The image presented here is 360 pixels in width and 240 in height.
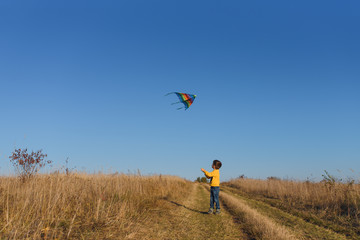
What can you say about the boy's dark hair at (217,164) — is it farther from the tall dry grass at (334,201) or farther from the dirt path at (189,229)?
the tall dry grass at (334,201)

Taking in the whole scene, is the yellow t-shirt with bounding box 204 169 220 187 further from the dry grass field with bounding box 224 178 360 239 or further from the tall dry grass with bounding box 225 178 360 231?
the tall dry grass with bounding box 225 178 360 231

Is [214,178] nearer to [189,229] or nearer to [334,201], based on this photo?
[189,229]

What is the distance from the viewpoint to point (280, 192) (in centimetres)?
1786

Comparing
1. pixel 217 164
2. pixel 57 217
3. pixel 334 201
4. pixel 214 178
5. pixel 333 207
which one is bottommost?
pixel 333 207

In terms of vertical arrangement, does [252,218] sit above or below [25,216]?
below

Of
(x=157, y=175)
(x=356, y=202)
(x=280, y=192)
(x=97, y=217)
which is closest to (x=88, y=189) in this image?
(x=97, y=217)

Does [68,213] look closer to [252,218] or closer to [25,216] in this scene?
[25,216]

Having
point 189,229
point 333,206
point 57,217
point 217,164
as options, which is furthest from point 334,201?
point 57,217

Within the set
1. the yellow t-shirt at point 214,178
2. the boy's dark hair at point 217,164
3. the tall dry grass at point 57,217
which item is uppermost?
the boy's dark hair at point 217,164

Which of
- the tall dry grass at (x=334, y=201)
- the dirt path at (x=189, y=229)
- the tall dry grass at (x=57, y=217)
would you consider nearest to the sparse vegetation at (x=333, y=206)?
the tall dry grass at (x=334, y=201)

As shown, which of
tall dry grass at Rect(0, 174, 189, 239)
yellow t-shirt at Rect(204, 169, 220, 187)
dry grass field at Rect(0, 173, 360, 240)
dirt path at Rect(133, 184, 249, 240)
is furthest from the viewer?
yellow t-shirt at Rect(204, 169, 220, 187)

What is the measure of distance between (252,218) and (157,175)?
13742 mm

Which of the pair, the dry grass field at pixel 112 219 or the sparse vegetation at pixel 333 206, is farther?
the sparse vegetation at pixel 333 206

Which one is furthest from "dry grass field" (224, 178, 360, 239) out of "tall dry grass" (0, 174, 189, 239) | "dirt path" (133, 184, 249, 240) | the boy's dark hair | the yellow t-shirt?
"tall dry grass" (0, 174, 189, 239)
